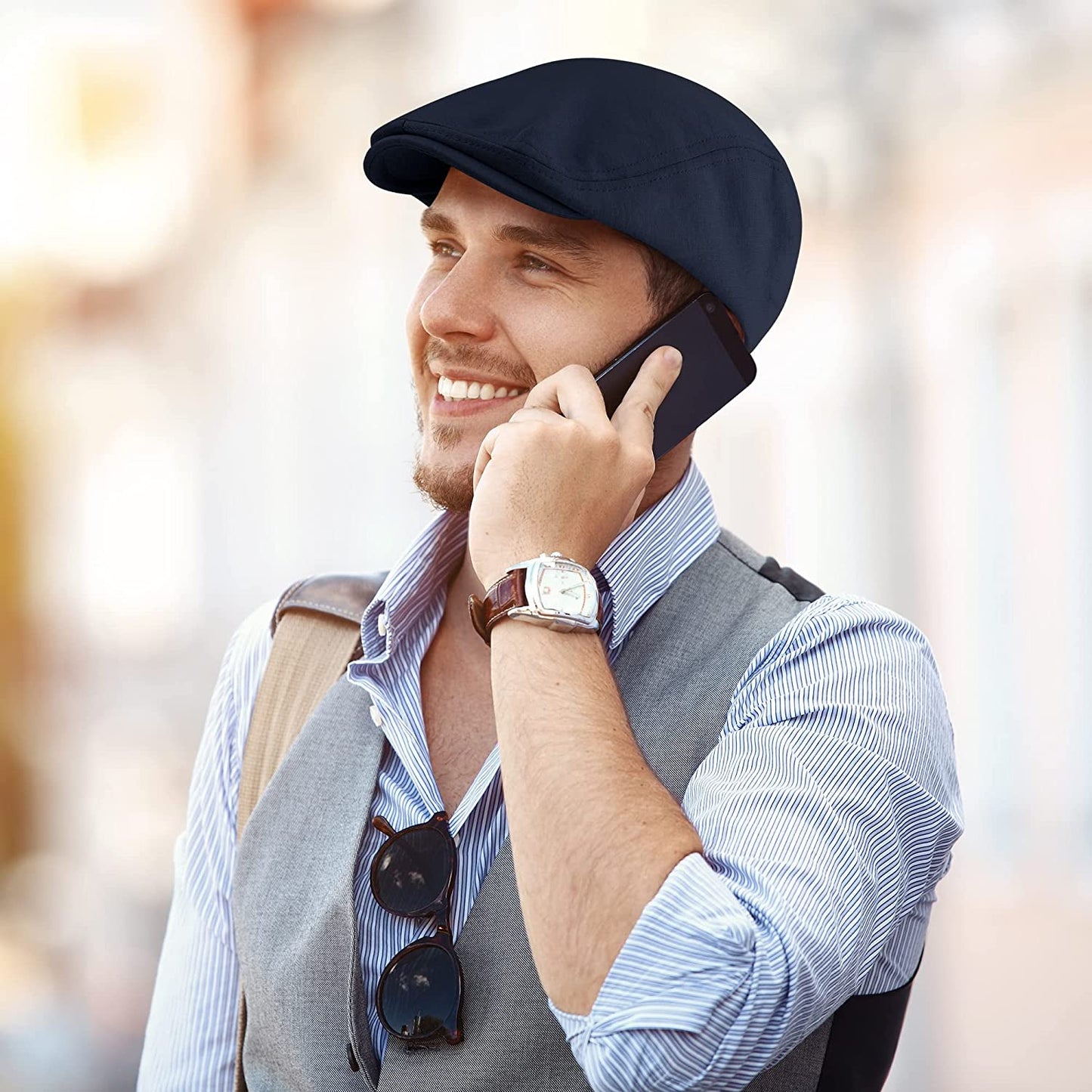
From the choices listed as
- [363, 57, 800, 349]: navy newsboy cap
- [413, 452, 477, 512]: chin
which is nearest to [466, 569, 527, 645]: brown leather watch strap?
[413, 452, 477, 512]: chin

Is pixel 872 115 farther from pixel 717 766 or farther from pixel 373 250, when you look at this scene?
pixel 373 250

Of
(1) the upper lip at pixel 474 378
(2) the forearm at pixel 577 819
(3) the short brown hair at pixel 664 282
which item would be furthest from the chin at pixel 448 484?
(2) the forearm at pixel 577 819

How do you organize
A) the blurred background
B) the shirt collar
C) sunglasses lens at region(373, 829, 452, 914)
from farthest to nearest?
the blurred background < the shirt collar < sunglasses lens at region(373, 829, 452, 914)

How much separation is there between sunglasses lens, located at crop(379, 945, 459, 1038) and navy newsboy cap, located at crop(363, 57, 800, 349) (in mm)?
882

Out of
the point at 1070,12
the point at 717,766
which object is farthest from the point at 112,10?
the point at 717,766

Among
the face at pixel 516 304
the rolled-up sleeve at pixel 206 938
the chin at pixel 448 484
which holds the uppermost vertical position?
the face at pixel 516 304

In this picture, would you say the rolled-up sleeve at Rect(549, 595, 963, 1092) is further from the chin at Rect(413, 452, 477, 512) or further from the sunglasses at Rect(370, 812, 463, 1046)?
the chin at Rect(413, 452, 477, 512)

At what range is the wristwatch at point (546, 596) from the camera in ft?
4.65

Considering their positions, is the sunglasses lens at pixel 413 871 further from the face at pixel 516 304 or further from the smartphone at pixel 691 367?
the smartphone at pixel 691 367

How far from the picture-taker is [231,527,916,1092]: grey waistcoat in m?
1.46

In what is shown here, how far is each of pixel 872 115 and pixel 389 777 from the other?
263cm

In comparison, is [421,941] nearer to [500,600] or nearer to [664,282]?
[500,600]

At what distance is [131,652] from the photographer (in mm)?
7902

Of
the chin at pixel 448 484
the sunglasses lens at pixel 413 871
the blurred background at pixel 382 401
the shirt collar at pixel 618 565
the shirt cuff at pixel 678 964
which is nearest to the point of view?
the shirt cuff at pixel 678 964
